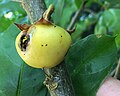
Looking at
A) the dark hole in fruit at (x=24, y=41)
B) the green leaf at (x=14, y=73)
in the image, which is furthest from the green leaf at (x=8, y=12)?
the dark hole in fruit at (x=24, y=41)

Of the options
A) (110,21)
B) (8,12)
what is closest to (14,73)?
(8,12)

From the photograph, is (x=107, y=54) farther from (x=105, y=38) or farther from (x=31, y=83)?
(x=31, y=83)

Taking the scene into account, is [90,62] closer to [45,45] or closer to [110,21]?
[45,45]

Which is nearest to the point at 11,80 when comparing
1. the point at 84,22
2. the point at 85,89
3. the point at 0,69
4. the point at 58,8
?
the point at 0,69

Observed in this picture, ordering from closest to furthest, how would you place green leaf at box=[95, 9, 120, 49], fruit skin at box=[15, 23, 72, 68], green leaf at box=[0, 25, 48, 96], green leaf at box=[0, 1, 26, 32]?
fruit skin at box=[15, 23, 72, 68]
green leaf at box=[0, 25, 48, 96]
green leaf at box=[0, 1, 26, 32]
green leaf at box=[95, 9, 120, 49]

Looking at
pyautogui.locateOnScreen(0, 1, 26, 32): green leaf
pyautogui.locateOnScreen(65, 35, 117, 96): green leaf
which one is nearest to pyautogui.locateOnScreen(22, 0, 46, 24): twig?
pyautogui.locateOnScreen(65, 35, 117, 96): green leaf

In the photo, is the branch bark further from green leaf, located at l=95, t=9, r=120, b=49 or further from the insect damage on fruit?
green leaf, located at l=95, t=9, r=120, b=49
